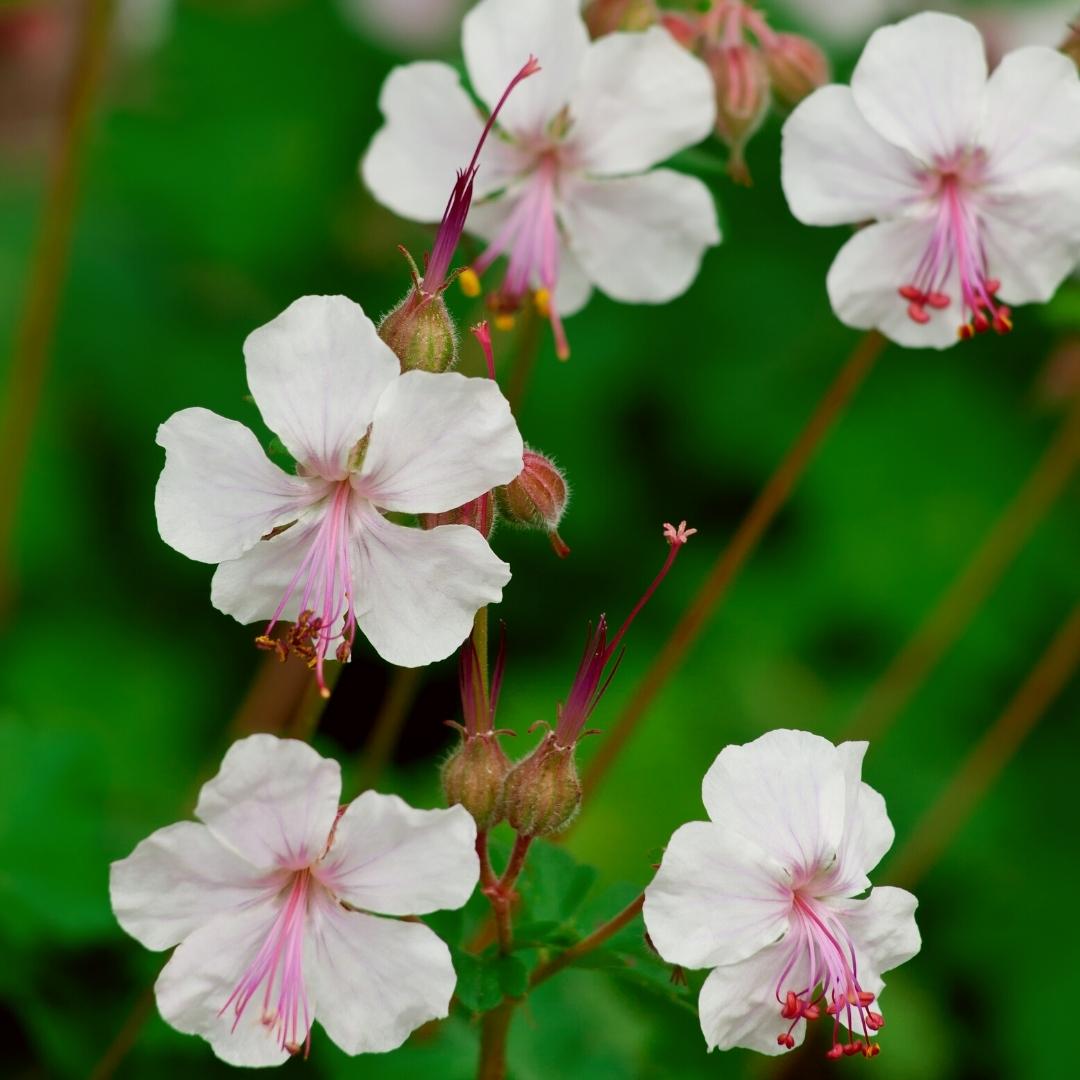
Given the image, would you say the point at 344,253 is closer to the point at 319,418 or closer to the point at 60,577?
the point at 60,577

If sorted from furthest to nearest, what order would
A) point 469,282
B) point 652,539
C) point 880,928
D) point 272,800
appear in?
point 652,539 → point 469,282 → point 880,928 → point 272,800

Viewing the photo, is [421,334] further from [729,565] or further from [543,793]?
[729,565]

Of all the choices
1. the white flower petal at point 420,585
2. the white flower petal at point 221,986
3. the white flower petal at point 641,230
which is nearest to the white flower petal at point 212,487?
the white flower petal at point 420,585

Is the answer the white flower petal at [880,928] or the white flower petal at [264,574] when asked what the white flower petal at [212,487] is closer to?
the white flower petal at [264,574]

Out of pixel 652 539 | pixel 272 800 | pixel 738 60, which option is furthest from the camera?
pixel 652 539

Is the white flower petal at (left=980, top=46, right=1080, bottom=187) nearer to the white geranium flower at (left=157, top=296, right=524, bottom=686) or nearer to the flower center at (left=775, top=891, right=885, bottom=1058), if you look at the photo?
the white geranium flower at (left=157, top=296, right=524, bottom=686)

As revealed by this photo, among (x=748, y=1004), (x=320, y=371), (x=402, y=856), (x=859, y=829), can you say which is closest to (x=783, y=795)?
(x=859, y=829)
